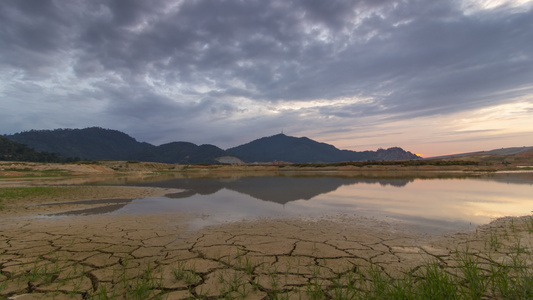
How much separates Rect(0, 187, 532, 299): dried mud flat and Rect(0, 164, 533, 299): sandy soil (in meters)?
0.02

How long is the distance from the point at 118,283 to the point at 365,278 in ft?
11.4

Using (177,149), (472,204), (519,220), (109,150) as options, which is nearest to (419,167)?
(472,204)

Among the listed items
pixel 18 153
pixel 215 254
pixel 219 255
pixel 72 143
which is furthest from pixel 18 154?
pixel 72 143

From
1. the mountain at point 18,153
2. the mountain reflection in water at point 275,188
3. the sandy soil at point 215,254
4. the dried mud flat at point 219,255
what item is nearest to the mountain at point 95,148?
the mountain at point 18,153

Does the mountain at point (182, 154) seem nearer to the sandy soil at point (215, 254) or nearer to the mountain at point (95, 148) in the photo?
the mountain at point (95, 148)

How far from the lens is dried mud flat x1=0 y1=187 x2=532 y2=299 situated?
3.32 metres

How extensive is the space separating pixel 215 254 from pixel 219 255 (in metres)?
0.10

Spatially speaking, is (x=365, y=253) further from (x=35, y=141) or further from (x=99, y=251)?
(x=35, y=141)

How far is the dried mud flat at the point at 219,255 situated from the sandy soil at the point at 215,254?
0.02m

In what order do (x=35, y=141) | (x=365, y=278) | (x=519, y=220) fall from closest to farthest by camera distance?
(x=365, y=278) → (x=519, y=220) → (x=35, y=141)

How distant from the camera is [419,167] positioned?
45.1m

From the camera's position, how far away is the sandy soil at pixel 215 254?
3.37 metres

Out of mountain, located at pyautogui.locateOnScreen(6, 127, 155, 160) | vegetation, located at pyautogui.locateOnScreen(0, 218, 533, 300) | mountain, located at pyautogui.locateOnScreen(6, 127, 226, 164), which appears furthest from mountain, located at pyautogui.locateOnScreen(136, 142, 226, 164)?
vegetation, located at pyautogui.locateOnScreen(0, 218, 533, 300)

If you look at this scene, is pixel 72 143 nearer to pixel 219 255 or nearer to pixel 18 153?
pixel 18 153
